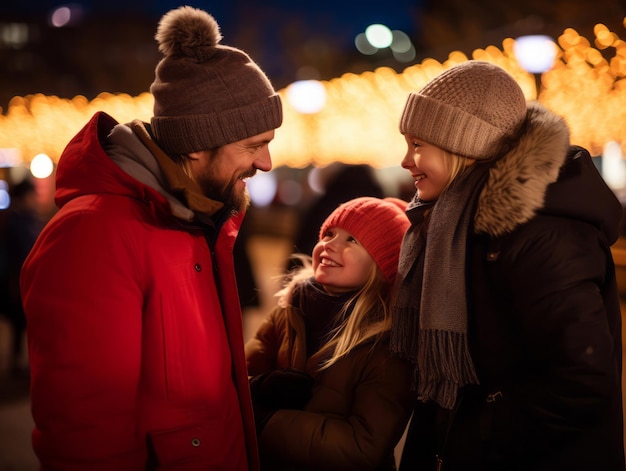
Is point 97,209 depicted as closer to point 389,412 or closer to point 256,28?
point 389,412

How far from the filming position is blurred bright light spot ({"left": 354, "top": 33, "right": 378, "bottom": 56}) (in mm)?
53322

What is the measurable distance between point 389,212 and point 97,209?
4.03ft

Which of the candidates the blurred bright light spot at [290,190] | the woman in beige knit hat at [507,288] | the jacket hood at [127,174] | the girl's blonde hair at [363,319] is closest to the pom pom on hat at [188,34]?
the jacket hood at [127,174]

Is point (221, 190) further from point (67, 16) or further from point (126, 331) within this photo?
point (67, 16)

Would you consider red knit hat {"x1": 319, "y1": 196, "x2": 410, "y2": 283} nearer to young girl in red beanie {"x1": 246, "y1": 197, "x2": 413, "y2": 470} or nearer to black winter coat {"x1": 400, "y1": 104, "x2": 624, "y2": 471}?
young girl in red beanie {"x1": 246, "y1": 197, "x2": 413, "y2": 470}

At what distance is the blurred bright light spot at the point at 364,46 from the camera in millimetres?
53322

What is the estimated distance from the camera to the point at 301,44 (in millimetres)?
35219

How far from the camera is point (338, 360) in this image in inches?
93.5

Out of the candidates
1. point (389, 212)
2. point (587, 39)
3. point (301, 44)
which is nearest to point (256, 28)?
point (301, 44)

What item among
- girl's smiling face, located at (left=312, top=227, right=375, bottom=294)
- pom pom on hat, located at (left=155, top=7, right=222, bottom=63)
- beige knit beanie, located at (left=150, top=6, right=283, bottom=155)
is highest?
pom pom on hat, located at (left=155, top=7, right=222, bottom=63)

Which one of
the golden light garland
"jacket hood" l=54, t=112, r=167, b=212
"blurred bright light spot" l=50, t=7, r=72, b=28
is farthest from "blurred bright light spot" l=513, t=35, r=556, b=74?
"blurred bright light spot" l=50, t=7, r=72, b=28

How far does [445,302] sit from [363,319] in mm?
467

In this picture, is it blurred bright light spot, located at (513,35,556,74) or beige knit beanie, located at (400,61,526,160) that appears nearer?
beige knit beanie, located at (400,61,526,160)

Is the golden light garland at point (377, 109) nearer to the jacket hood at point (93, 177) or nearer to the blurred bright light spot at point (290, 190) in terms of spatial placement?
the jacket hood at point (93, 177)
